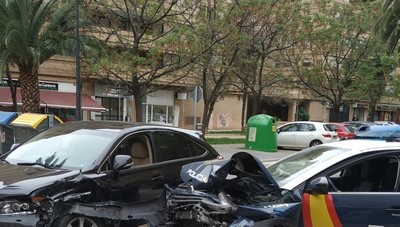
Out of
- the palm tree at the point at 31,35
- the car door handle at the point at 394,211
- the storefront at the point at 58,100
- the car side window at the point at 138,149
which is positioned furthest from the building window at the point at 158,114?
the car door handle at the point at 394,211

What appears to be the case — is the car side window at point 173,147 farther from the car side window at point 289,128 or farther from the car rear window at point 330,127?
the car side window at point 289,128

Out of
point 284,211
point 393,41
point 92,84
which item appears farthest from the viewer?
point 92,84

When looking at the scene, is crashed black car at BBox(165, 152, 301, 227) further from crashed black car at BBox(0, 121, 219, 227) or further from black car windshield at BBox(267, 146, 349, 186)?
crashed black car at BBox(0, 121, 219, 227)

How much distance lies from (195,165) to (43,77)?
25427 millimetres

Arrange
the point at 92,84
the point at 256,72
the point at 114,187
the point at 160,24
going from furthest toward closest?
1. the point at 92,84
2. the point at 256,72
3. the point at 160,24
4. the point at 114,187

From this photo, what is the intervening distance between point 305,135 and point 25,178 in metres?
17.1

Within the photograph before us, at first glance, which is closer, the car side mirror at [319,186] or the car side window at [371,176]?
the car side mirror at [319,186]

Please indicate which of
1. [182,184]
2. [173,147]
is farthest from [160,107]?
[182,184]

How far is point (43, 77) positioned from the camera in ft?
89.8

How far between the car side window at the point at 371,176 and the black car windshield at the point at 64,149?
2691mm

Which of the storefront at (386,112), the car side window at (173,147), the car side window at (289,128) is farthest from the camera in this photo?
the storefront at (386,112)

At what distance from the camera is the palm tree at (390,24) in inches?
711

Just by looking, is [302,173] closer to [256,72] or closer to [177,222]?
[177,222]

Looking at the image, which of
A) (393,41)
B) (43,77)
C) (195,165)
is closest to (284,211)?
(195,165)
